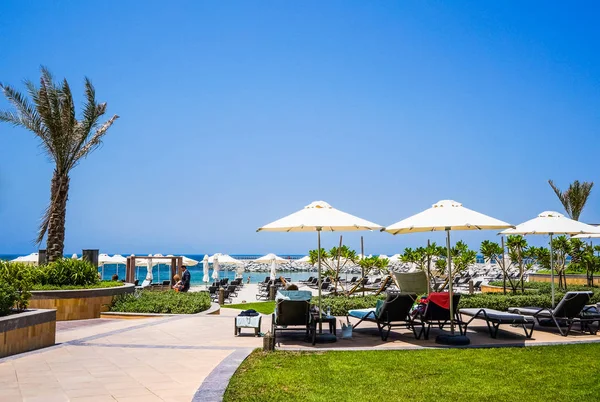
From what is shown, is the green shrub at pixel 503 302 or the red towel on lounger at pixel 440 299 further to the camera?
the green shrub at pixel 503 302

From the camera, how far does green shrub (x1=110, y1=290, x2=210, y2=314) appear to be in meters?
12.4

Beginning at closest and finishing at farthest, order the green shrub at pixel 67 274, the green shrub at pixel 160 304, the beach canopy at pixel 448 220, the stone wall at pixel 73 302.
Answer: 1. the beach canopy at pixel 448 220
2. the stone wall at pixel 73 302
3. the green shrub at pixel 160 304
4. the green shrub at pixel 67 274

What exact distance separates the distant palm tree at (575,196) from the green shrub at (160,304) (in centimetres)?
2228

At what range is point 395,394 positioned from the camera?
5215mm

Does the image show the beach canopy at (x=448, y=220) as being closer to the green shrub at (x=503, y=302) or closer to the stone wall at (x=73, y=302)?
the green shrub at (x=503, y=302)

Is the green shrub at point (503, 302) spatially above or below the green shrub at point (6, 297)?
below

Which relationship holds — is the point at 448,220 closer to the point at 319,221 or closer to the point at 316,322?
the point at 319,221

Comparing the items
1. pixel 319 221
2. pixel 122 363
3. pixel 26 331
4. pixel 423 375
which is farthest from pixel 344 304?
pixel 26 331

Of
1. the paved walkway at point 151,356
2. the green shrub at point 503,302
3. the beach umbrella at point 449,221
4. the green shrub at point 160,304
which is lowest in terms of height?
the paved walkway at point 151,356

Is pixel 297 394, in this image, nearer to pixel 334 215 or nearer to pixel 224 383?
pixel 224 383

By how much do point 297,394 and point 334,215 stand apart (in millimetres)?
4115

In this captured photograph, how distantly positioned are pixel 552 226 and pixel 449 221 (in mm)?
3649

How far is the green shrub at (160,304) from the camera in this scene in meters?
12.4

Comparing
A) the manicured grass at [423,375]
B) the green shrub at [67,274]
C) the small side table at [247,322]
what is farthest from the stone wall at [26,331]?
the green shrub at [67,274]
